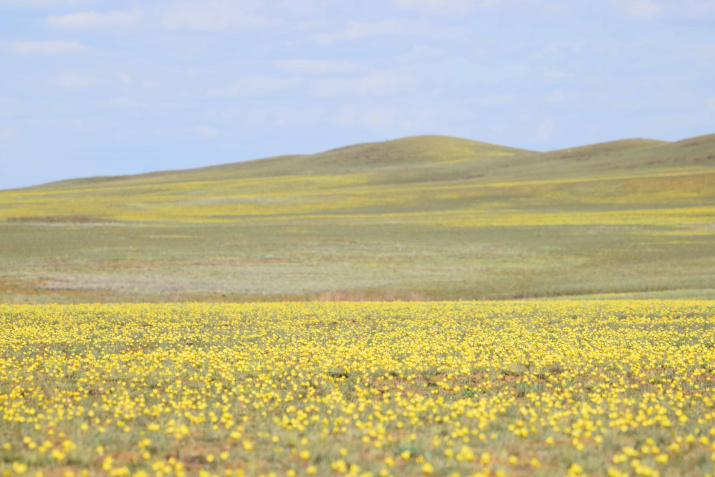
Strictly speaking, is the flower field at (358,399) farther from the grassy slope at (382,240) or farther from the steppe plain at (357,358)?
the grassy slope at (382,240)

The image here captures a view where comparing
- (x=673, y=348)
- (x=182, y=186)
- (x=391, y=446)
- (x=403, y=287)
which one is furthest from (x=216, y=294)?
(x=182, y=186)

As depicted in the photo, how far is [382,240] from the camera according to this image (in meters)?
58.9

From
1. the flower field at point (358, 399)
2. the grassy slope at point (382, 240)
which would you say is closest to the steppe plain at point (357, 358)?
the flower field at point (358, 399)

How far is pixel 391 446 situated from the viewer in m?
8.23

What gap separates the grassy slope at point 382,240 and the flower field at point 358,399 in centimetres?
1825

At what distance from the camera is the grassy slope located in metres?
37.7

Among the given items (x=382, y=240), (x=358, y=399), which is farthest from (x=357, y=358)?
(x=382, y=240)

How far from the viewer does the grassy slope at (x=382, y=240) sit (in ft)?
124

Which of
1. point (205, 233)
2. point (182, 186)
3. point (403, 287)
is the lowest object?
point (403, 287)

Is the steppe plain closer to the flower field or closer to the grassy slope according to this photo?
the flower field

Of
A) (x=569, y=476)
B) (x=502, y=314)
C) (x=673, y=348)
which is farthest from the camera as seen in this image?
(x=502, y=314)

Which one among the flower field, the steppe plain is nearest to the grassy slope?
the steppe plain

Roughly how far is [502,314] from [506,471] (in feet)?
54.0

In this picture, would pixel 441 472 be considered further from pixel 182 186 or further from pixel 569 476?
pixel 182 186
